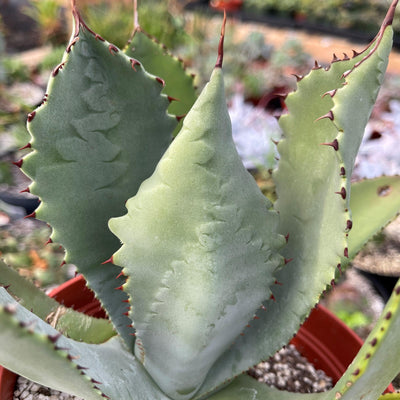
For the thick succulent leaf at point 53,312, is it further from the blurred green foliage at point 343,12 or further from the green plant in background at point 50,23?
the blurred green foliage at point 343,12

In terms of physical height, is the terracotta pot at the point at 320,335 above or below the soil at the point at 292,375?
above

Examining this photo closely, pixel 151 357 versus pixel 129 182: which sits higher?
pixel 129 182

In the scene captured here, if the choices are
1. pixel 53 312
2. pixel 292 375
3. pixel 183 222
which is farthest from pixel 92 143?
pixel 292 375

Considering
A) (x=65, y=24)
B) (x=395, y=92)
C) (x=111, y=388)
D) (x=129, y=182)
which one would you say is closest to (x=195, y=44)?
(x=395, y=92)

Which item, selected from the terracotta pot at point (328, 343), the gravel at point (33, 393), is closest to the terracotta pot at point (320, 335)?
the terracotta pot at point (328, 343)

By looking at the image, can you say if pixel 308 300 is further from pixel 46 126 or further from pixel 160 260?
pixel 46 126

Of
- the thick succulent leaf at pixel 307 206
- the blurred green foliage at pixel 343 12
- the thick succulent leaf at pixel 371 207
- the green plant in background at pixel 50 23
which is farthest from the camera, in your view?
the blurred green foliage at pixel 343 12

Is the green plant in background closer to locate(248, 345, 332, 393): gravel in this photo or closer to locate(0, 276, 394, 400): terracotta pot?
locate(0, 276, 394, 400): terracotta pot
